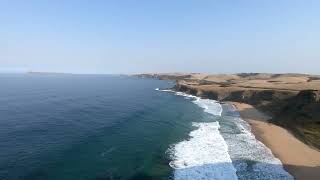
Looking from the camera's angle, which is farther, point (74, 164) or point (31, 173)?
point (74, 164)

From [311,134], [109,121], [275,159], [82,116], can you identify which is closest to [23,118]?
[82,116]

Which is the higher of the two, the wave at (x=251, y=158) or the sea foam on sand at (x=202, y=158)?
the sea foam on sand at (x=202, y=158)

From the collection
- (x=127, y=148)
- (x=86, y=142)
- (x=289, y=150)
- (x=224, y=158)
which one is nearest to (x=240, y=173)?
(x=224, y=158)

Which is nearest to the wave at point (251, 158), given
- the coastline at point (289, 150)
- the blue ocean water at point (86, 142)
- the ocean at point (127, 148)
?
the ocean at point (127, 148)

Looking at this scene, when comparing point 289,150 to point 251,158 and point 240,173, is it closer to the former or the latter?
point 251,158

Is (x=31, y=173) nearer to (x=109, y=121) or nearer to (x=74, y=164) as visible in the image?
(x=74, y=164)

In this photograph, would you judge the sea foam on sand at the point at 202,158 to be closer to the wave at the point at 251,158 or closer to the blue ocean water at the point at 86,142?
the wave at the point at 251,158
